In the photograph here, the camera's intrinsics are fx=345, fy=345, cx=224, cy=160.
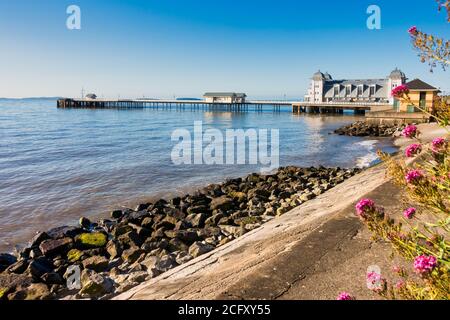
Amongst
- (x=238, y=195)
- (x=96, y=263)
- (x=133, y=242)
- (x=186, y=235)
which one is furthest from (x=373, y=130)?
(x=96, y=263)

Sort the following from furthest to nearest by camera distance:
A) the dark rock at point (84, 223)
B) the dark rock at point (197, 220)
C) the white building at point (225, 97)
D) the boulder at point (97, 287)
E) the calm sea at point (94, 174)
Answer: the white building at point (225, 97), the calm sea at point (94, 174), the dark rock at point (84, 223), the dark rock at point (197, 220), the boulder at point (97, 287)

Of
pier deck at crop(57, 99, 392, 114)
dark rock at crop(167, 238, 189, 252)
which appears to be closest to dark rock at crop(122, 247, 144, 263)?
dark rock at crop(167, 238, 189, 252)

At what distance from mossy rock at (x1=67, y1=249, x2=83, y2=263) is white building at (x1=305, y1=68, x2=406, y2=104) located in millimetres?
78745

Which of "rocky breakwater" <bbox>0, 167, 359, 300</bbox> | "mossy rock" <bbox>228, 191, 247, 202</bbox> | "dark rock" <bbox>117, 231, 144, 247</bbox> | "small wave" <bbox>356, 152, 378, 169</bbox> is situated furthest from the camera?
"small wave" <bbox>356, 152, 378, 169</bbox>

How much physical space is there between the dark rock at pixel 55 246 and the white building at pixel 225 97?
88.0m

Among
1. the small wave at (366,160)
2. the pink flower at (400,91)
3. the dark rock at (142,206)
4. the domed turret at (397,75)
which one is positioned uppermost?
the domed turret at (397,75)

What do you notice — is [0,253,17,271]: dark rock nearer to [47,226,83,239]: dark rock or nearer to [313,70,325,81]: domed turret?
[47,226,83,239]: dark rock

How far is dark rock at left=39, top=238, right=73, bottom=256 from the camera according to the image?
7.88 metres

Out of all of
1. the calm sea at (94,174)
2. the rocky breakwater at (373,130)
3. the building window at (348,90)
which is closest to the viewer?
the calm sea at (94,174)

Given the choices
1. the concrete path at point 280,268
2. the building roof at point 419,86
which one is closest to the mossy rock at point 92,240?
the concrete path at point 280,268

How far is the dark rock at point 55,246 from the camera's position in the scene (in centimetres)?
788

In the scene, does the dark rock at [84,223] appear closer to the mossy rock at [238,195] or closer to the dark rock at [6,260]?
the dark rock at [6,260]
